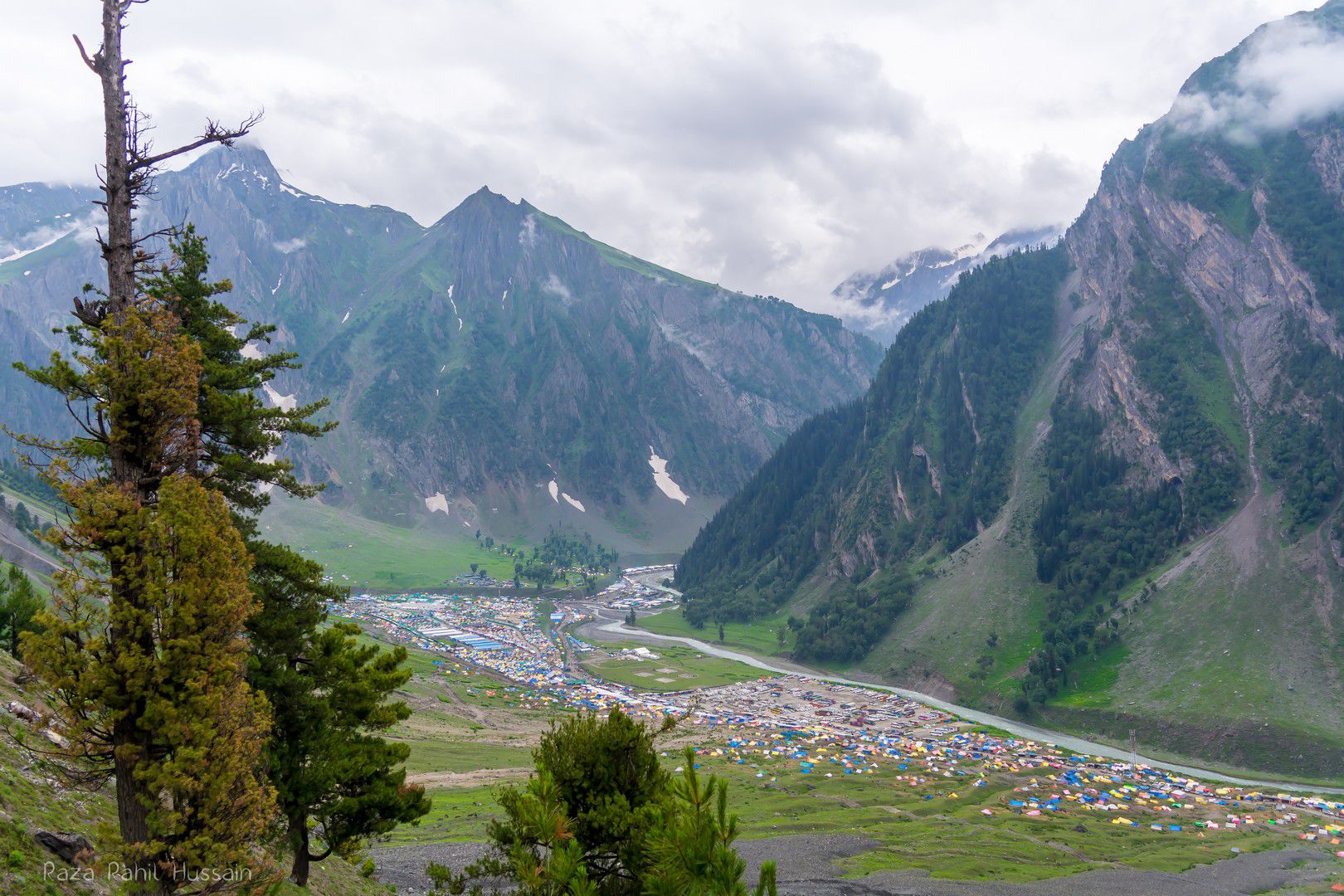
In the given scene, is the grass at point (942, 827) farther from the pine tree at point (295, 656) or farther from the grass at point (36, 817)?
the grass at point (36, 817)

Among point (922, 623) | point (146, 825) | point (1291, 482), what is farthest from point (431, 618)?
point (146, 825)

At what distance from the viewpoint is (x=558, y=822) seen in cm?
1461

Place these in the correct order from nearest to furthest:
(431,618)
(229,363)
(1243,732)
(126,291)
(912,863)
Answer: (126,291) < (229,363) < (912,863) < (1243,732) < (431,618)

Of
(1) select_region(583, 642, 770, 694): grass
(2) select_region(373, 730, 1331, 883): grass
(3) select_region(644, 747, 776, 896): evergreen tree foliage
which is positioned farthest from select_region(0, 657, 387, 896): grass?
(1) select_region(583, 642, 770, 694): grass

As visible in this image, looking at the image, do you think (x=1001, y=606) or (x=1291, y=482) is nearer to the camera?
(x=1291, y=482)

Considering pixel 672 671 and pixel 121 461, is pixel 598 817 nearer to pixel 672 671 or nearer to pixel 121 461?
pixel 121 461

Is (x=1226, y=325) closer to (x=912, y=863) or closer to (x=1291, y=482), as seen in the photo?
(x=1291, y=482)

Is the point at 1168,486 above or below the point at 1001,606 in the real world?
above

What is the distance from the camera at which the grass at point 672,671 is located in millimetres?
142625

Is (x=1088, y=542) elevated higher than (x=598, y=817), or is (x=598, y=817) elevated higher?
(x=1088, y=542)

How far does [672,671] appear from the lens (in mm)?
152625

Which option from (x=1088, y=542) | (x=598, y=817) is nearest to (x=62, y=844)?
(x=598, y=817)

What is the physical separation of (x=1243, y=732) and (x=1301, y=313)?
335 ft

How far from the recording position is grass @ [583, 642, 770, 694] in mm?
142625
